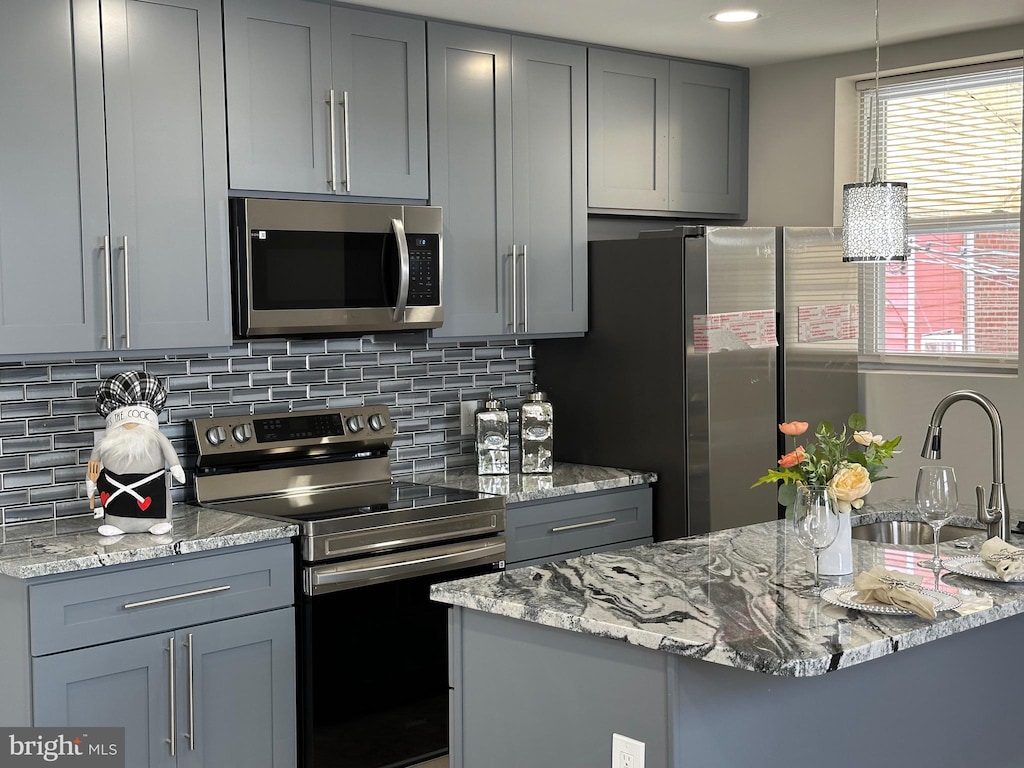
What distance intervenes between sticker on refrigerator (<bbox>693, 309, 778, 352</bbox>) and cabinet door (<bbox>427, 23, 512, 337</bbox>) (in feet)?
2.12

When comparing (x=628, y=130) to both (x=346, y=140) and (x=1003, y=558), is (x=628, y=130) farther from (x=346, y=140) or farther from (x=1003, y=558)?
(x=1003, y=558)

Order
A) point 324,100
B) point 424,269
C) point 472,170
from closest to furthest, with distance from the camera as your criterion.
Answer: point 324,100, point 424,269, point 472,170

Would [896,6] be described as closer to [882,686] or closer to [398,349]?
[398,349]

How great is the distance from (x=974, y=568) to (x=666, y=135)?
234cm

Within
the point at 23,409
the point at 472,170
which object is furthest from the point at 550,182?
the point at 23,409

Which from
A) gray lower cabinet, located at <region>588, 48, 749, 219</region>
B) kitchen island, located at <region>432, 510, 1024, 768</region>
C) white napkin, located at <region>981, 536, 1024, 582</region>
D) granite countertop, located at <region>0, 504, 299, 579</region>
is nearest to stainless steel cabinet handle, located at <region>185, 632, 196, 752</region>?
granite countertop, located at <region>0, 504, 299, 579</region>

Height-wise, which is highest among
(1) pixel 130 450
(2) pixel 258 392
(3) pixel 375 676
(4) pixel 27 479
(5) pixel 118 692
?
(2) pixel 258 392

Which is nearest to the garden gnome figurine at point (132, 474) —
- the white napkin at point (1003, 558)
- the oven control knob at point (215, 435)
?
the oven control knob at point (215, 435)

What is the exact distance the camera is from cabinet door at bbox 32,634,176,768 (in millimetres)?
2758

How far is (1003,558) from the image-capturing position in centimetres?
252

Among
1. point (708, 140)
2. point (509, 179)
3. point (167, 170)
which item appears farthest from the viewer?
point (708, 140)

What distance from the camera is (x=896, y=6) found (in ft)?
12.2

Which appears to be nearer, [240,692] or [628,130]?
[240,692]

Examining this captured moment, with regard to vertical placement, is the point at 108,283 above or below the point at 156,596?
above
